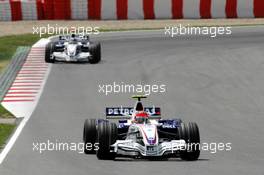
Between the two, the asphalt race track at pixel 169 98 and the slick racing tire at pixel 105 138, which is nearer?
the asphalt race track at pixel 169 98

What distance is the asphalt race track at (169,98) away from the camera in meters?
17.8

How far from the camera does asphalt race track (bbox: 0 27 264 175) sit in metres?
17.8

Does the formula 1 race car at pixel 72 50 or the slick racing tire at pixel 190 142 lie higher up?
the slick racing tire at pixel 190 142

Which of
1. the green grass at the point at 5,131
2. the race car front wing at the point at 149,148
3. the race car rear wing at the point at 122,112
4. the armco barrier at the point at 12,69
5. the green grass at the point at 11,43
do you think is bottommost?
the green grass at the point at 11,43

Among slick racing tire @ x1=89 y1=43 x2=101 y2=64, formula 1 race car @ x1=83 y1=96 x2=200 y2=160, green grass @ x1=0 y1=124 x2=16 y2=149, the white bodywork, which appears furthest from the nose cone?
the white bodywork

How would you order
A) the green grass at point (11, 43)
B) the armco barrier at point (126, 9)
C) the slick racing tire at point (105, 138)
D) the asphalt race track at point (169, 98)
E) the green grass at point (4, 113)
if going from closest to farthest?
the asphalt race track at point (169, 98) < the slick racing tire at point (105, 138) < the green grass at point (4, 113) < the green grass at point (11, 43) < the armco barrier at point (126, 9)

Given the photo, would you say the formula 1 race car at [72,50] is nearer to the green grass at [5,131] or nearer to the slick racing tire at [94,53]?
the slick racing tire at [94,53]

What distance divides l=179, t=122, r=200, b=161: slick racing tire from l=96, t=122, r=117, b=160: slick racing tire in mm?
1277

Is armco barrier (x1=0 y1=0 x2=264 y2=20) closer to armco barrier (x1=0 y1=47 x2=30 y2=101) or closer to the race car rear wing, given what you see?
armco barrier (x1=0 y1=47 x2=30 y2=101)

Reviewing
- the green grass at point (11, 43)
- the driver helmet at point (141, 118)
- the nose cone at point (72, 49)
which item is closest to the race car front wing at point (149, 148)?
the driver helmet at point (141, 118)

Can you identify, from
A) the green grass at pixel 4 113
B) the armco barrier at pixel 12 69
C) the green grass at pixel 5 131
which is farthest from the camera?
the armco barrier at pixel 12 69

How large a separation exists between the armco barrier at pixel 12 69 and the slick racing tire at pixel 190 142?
10093 millimetres

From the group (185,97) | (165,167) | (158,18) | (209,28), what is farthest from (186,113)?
(158,18)

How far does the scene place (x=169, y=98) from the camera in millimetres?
26891
